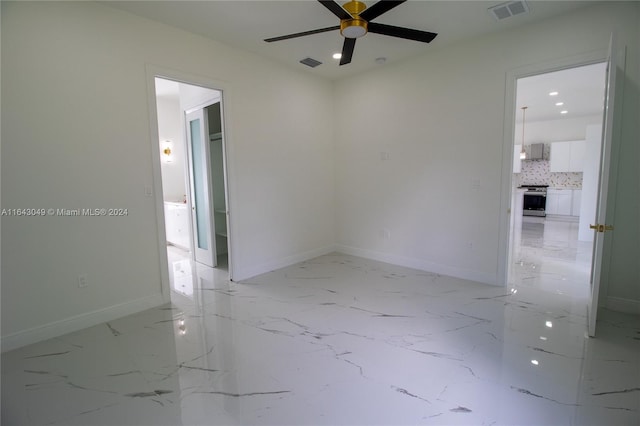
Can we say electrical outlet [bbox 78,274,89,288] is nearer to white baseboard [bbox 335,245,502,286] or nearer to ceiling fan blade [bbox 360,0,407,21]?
ceiling fan blade [bbox 360,0,407,21]

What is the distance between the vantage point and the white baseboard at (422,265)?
3.89m

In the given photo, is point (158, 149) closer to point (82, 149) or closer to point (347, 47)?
point (82, 149)

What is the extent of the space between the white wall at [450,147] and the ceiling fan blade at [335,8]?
6.79 ft

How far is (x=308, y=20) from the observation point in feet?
10.3

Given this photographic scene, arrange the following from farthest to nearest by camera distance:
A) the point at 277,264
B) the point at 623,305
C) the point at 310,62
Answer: the point at 277,264 → the point at 310,62 → the point at 623,305

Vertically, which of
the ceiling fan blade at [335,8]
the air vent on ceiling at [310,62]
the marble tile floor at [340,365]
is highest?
the air vent on ceiling at [310,62]

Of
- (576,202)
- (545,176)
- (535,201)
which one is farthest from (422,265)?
(545,176)

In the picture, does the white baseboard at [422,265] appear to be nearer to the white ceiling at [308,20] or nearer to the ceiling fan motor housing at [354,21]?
the white ceiling at [308,20]

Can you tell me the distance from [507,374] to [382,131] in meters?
3.49

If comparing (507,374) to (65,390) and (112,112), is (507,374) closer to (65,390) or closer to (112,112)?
(65,390)

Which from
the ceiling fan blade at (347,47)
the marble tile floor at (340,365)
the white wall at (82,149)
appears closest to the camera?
the marble tile floor at (340,365)

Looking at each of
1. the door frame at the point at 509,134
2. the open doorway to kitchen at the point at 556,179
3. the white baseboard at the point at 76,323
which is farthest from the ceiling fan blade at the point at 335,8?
the white baseboard at the point at 76,323

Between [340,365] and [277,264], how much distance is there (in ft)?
8.26

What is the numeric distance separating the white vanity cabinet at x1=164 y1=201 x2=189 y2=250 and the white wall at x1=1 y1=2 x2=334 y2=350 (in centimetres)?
210
